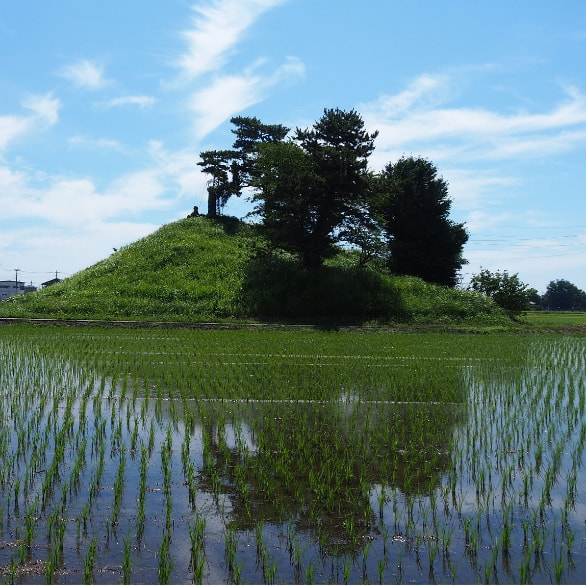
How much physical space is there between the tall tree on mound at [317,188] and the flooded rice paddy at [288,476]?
54.1 ft

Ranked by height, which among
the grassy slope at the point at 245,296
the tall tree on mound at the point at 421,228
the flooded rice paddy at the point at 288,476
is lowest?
the flooded rice paddy at the point at 288,476

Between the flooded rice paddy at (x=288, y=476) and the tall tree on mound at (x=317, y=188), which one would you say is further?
the tall tree on mound at (x=317, y=188)

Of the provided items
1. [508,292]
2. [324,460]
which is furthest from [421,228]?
[324,460]

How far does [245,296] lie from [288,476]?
23292 millimetres

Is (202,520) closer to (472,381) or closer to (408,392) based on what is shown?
(408,392)

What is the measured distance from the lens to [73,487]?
6.08 metres

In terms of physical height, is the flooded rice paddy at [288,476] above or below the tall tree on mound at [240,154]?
below

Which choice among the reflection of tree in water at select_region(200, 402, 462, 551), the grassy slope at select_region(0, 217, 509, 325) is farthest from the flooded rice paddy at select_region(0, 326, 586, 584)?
the grassy slope at select_region(0, 217, 509, 325)

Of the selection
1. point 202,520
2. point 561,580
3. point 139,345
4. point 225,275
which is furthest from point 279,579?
point 225,275

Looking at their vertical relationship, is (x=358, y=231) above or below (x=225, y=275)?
above

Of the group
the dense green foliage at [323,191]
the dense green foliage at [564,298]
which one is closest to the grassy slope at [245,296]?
the dense green foliage at [323,191]

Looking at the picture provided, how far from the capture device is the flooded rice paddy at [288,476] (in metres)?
4.57

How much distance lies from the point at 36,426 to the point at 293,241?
887 inches

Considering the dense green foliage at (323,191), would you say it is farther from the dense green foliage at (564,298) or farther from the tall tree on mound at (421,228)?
the dense green foliage at (564,298)
